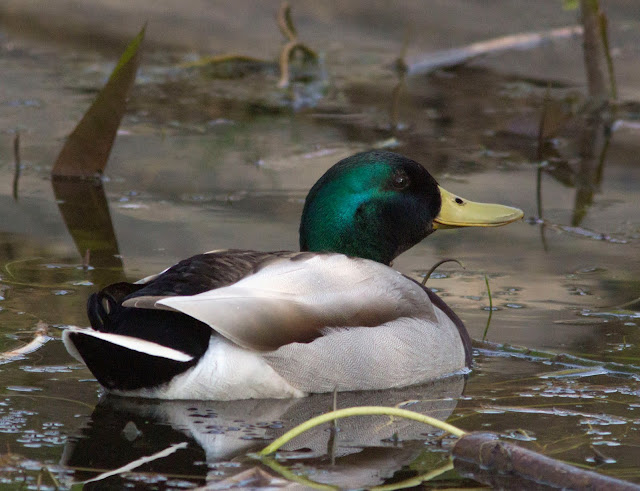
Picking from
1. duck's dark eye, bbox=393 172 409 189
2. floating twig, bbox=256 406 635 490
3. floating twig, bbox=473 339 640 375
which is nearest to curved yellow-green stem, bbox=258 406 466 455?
floating twig, bbox=256 406 635 490

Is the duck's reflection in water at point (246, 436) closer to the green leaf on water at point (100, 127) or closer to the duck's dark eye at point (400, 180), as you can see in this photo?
the duck's dark eye at point (400, 180)

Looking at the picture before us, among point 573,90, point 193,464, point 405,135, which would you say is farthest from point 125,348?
point 573,90

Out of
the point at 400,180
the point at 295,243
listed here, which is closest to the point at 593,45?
the point at 295,243

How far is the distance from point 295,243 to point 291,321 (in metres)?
2.10

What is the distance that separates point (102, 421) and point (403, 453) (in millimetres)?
962

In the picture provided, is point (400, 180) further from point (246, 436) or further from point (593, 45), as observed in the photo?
point (593, 45)

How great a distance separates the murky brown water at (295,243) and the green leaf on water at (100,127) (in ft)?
0.53

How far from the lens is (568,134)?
9172 millimetres

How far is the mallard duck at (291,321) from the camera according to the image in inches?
154

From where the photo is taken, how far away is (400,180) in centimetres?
481

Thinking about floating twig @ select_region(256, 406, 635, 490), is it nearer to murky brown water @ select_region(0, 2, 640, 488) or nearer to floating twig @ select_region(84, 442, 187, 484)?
murky brown water @ select_region(0, 2, 640, 488)

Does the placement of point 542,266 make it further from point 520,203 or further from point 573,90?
point 573,90

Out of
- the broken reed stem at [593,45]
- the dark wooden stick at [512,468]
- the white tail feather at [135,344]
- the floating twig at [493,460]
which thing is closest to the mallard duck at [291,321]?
the white tail feather at [135,344]

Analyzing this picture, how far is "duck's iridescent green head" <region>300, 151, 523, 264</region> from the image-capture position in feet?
15.4
